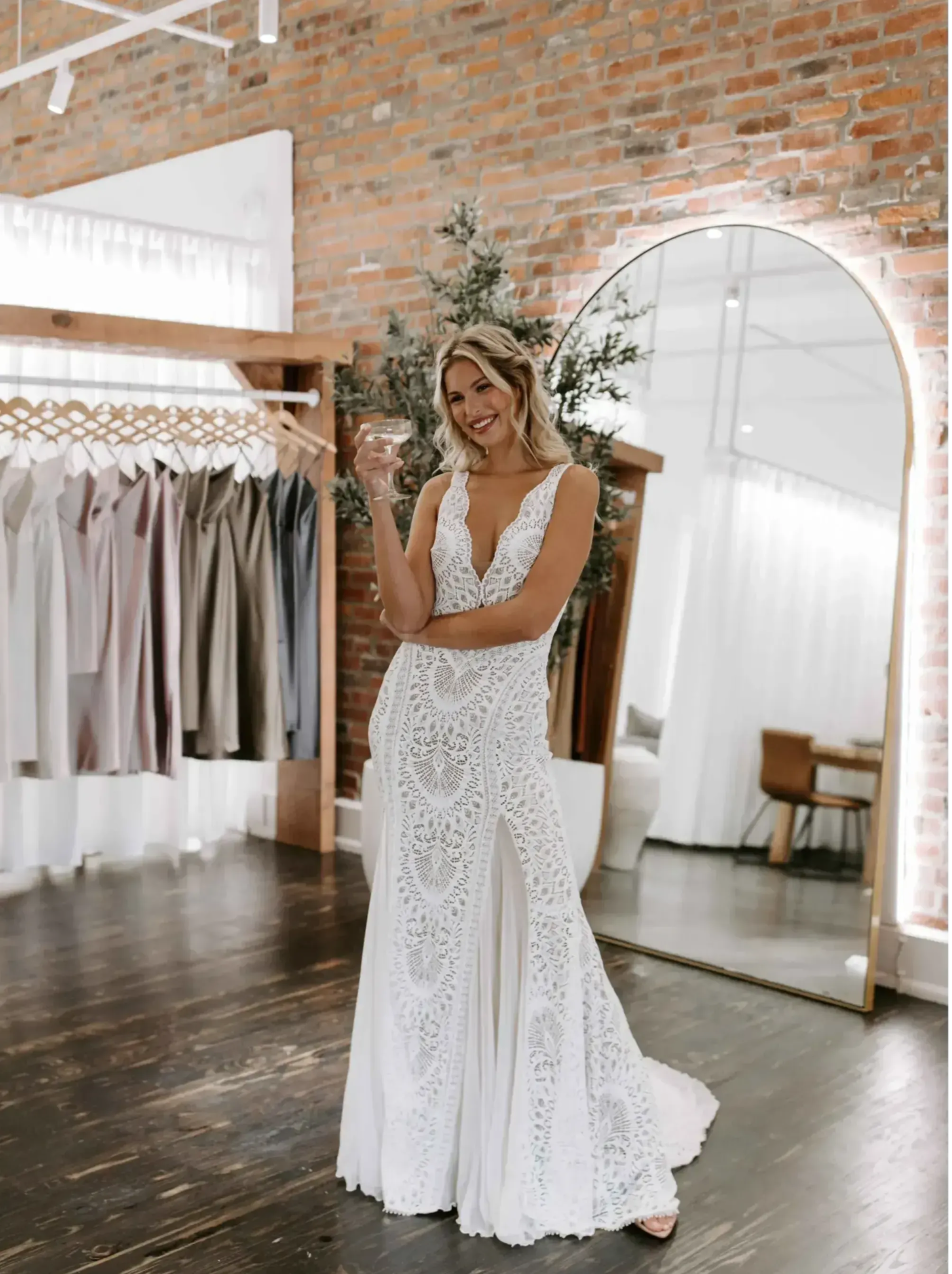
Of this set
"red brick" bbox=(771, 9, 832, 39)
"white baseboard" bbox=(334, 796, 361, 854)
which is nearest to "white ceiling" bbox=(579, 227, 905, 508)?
"red brick" bbox=(771, 9, 832, 39)

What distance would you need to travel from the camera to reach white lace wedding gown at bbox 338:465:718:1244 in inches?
100

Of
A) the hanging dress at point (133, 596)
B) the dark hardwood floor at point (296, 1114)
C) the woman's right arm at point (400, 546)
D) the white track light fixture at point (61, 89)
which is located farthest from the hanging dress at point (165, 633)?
the woman's right arm at point (400, 546)

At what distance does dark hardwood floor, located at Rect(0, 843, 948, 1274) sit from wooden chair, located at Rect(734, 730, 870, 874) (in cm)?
47

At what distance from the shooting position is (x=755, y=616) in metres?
4.16

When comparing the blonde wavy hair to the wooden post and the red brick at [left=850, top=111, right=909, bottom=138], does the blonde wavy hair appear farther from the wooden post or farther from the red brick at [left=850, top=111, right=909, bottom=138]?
the wooden post

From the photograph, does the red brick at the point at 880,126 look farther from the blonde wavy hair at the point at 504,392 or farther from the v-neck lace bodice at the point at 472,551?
the v-neck lace bodice at the point at 472,551

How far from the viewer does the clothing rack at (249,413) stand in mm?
4641

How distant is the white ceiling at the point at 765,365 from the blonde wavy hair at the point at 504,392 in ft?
5.22

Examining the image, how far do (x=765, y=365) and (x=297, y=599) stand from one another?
2.07m

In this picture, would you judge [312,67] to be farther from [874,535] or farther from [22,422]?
[874,535]

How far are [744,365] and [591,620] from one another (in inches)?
39.9

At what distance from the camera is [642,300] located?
14.7 ft

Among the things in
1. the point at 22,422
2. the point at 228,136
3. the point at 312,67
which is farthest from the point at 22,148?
the point at 22,422

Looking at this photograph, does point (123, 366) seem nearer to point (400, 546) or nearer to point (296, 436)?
point (296, 436)
